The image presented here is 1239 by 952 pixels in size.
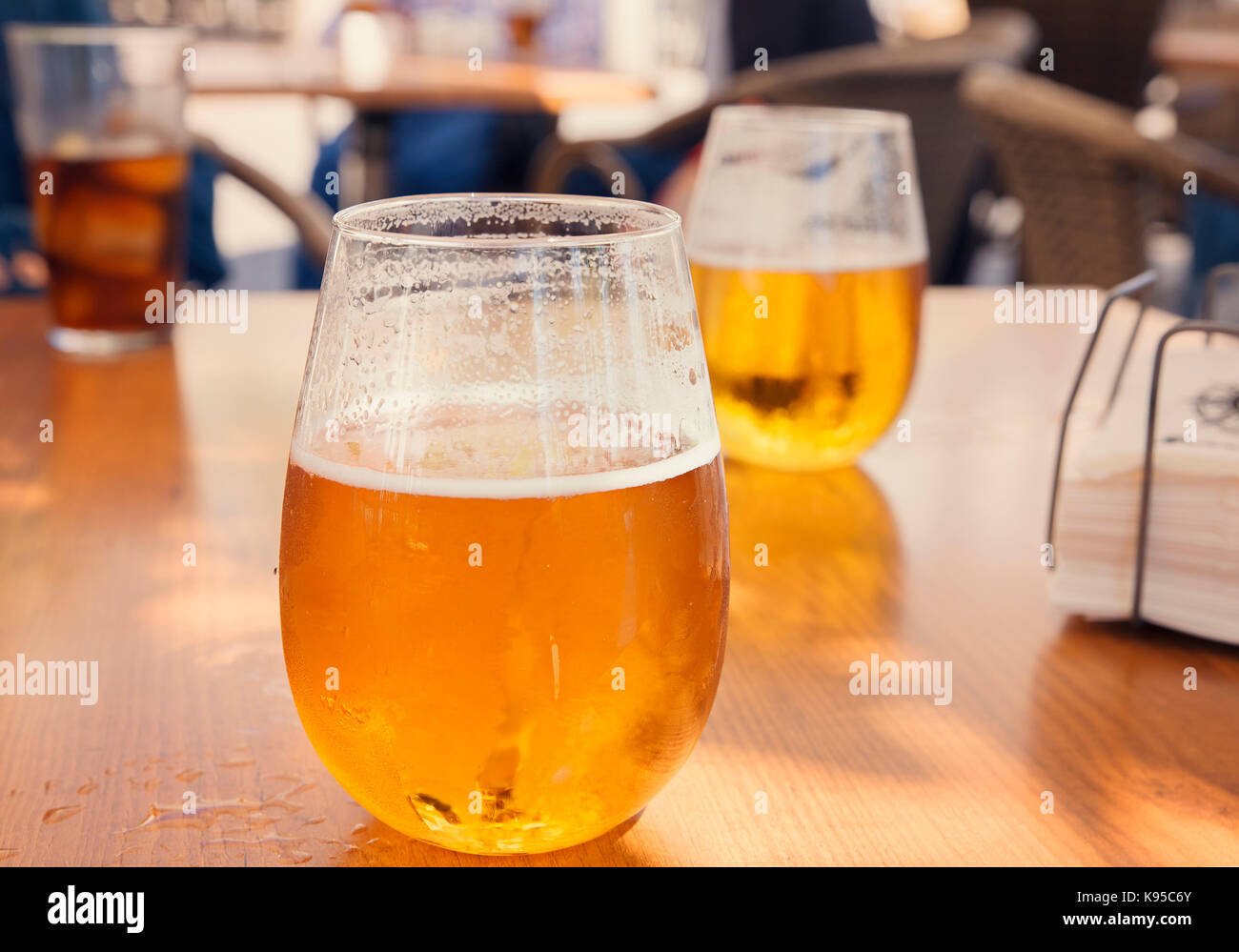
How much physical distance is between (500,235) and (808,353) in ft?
1.26

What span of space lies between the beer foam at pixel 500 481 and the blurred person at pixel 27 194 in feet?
6.99

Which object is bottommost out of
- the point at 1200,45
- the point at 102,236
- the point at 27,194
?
the point at 27,194

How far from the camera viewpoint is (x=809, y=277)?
839mm

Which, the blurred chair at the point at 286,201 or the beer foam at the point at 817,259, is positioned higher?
the beer foam at the point at 817,259

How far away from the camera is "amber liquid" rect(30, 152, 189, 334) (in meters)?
1.18

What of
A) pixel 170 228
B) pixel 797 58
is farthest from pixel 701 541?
pixel 797 58

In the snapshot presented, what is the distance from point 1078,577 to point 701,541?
28cm

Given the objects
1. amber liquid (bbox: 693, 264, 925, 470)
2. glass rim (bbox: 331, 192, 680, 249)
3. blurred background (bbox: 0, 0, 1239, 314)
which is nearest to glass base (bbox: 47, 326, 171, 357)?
blurred background (bbox: 0, 0, 1239, 314)

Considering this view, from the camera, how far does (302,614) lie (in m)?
0.45

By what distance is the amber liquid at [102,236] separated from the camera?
1183 mm

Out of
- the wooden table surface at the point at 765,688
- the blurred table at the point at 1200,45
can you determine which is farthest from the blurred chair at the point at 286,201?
the blurred table at the point at 1200,45

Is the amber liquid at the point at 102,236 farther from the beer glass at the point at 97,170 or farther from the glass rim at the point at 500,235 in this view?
the glass rim at the point at 500,235

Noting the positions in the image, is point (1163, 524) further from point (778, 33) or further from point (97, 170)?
point (778, 33)

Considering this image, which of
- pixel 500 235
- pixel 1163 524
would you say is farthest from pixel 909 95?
pixel 500 235
